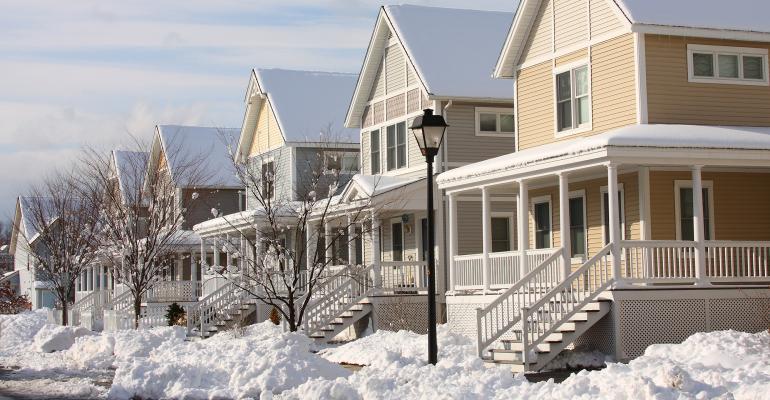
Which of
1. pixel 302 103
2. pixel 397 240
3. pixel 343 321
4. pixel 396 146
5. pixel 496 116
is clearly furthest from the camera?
pixel 302 103

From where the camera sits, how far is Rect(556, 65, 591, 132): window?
93.8 ft

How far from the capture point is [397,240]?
1462 inches

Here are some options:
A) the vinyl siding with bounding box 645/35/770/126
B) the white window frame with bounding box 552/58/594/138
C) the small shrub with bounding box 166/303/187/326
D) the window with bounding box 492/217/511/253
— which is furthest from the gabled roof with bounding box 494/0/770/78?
the small shrub with bounding box 166/303/187/326

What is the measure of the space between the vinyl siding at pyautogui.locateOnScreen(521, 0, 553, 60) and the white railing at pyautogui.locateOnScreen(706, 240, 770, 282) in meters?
6.87

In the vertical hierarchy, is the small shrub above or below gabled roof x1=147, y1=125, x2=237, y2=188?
below

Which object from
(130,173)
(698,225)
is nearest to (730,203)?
(698,225)

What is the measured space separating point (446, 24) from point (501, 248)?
772 centimetres

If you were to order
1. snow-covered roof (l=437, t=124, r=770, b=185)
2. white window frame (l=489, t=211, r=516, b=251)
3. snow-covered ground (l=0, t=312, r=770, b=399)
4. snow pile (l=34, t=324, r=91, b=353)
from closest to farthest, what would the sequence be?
snow-covered ground (l=0, t=312, r=770, b=399) < snow-covered roof (l=437, t=124, r=770, b=185) < snow pile (l=34, t=324, r=91, b=353) < white window frame (l=489, t=211, r=516, b=251)

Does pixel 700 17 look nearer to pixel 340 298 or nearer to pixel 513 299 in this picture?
pixel 513 299

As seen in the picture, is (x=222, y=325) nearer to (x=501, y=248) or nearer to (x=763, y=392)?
(x=501, y=248)

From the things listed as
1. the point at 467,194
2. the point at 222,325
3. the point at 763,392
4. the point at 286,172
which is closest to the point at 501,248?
the point at 467,194

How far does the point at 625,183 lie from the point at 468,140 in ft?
28.6

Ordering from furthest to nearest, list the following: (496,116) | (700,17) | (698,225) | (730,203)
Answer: (496,116)
(700,17)
(730,203)
(698,225)

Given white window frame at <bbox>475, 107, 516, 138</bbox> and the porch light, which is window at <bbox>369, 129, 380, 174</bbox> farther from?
the porch light
